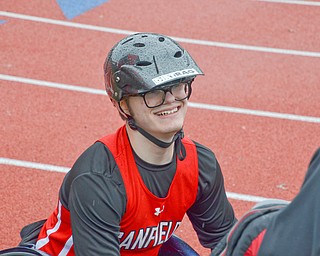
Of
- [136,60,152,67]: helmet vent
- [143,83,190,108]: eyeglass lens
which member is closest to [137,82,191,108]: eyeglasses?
[143,83,190,108]: eyeglass lens

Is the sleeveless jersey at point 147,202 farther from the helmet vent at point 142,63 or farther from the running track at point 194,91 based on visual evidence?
the running track at point 194,91

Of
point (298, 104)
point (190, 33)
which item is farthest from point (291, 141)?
point (190, 33)

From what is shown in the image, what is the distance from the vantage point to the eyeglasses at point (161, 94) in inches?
113

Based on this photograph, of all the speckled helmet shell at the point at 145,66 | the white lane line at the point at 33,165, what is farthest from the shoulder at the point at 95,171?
the white lane line at the point at 33,165

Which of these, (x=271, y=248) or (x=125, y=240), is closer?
(x=271, y=248)

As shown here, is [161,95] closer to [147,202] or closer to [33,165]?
[147,202]

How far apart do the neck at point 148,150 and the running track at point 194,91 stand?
1886 mm

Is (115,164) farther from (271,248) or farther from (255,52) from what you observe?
(255,52)

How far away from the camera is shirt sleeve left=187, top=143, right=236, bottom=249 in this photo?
10.2 feet

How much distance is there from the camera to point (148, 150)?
9.87ft

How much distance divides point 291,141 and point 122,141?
3.34 meters

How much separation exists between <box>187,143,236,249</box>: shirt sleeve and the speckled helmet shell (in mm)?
406

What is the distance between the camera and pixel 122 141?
3070 millimetres

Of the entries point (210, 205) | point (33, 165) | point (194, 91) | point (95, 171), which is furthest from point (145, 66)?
point (194, 91)
